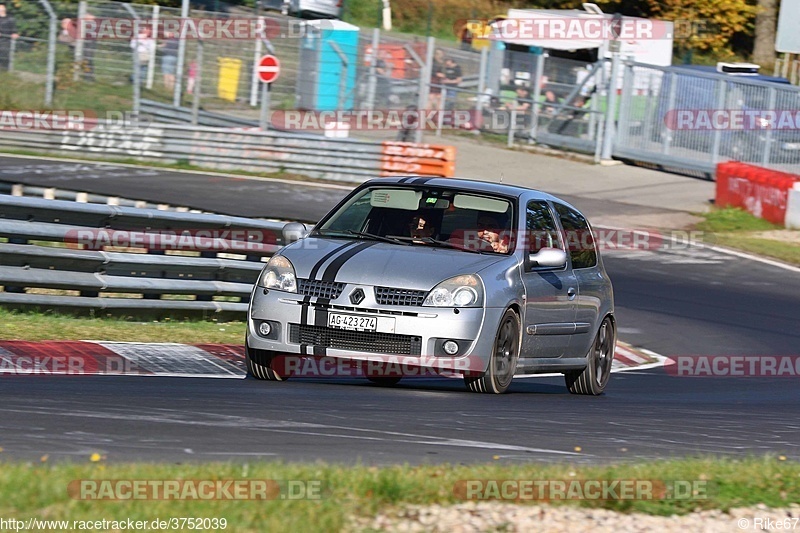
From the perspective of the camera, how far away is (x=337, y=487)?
5.09 metres

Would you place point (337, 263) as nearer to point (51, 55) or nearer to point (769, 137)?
point (769, 137)

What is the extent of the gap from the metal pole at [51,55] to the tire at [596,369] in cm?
2175

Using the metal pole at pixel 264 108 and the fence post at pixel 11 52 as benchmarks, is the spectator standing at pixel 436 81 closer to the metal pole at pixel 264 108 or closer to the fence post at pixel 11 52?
the metal pole at pixel 264 108

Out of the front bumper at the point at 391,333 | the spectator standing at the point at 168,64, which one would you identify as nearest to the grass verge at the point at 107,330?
the front bumper at the point at 391,333

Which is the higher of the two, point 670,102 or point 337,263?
point 670,102

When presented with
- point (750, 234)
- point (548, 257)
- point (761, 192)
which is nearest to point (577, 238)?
point (548, 257)

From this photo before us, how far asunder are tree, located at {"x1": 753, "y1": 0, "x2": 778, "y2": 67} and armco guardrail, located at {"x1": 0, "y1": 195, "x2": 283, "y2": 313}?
3511cm

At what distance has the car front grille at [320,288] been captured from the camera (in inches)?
339

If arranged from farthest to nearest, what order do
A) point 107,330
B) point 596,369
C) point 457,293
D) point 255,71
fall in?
point 255,71 → point 107,330 → point 596,369 → point 457,293

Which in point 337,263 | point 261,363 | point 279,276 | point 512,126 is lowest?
point 261,363

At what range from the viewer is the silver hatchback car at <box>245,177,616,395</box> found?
8.58m

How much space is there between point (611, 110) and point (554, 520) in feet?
91.9

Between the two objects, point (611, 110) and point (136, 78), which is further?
point (611, 110)

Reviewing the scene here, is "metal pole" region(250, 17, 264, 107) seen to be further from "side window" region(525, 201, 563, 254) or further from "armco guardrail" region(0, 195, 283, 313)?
"side window" region(525, 201, 563, 254)
